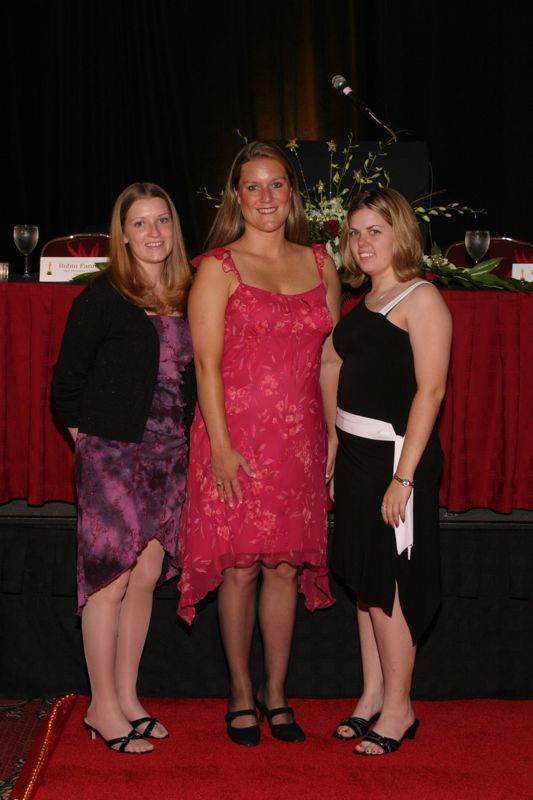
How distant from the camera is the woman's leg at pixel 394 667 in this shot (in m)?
2.75

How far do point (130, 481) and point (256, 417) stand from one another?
0.38 meters

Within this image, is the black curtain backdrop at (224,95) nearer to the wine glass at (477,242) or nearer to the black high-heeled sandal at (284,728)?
the wine glass at (477,242)

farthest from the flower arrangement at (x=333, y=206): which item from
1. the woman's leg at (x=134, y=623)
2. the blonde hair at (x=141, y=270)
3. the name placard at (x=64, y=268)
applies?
the woman's leg at (x=134, y=623)

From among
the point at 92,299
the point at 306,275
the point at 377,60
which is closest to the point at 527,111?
the point at 377,60

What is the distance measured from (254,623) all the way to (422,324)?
1.09m

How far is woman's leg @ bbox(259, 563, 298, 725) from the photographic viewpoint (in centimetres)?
286

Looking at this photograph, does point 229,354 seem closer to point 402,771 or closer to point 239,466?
point 239,466

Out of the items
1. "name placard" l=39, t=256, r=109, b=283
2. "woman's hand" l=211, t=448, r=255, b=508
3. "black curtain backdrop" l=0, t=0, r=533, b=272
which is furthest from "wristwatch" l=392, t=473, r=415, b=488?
"black curtain backdrop" l=0, t=0, r=533, b=272

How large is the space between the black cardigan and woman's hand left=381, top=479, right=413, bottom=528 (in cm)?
68

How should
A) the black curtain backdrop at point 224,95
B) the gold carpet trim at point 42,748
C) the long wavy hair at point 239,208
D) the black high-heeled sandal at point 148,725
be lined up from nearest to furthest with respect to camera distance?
the gold carpet trim at point 42,748, the long wavy hair at point 239,208, the black high-heeled sandal at point 148,725, the black curtain backdrop at point 224,95

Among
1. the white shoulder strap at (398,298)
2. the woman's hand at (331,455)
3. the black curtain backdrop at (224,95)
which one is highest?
the black curtain backdrop at (224,95)

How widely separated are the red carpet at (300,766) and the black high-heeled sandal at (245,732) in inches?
0.8

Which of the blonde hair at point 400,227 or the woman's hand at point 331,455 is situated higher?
the blonde hair at point 400,227

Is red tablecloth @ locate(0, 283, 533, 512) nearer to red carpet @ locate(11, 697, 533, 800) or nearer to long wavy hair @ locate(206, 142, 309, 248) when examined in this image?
long wavy hair @ locate(206, 142, 309, 248)
